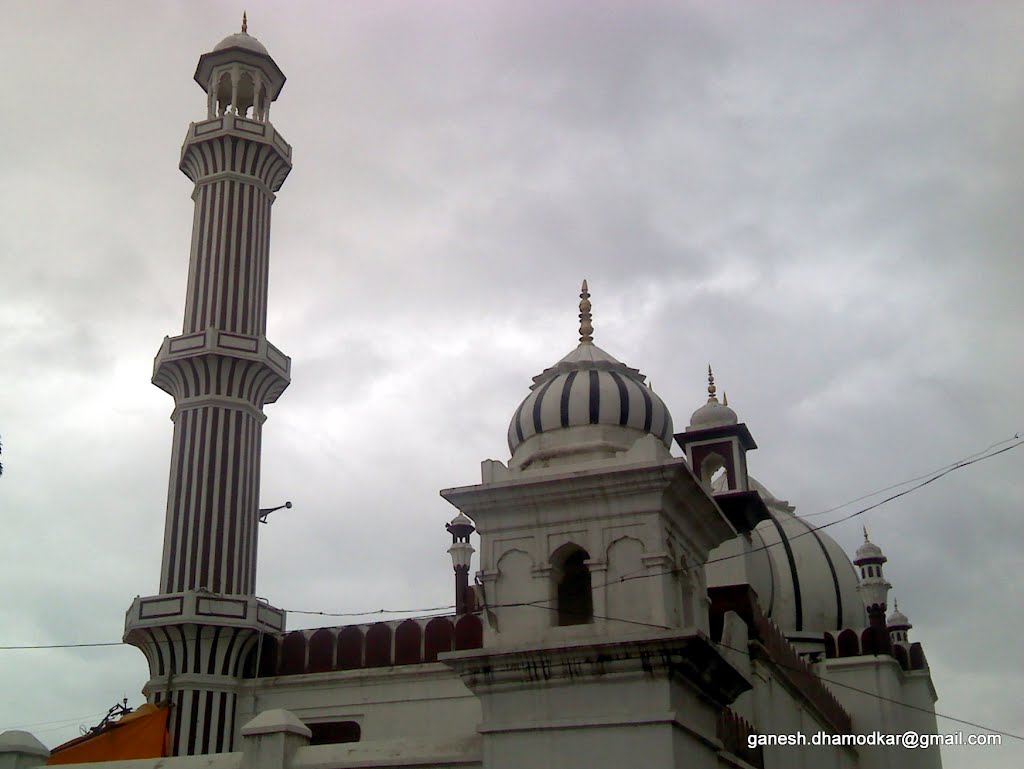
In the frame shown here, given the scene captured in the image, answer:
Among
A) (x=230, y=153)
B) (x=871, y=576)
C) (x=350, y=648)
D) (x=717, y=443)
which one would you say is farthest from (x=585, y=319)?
(x=871, y=576)

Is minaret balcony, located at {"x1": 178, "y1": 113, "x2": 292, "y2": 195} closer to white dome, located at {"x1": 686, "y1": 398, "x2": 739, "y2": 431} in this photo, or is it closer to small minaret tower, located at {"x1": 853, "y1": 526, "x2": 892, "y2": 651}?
→ white dome, located at {"x1": 686, "y1": 398, "x2": 739, "y2": 431}

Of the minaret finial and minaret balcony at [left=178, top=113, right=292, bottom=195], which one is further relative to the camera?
minaret balcony at [left=178, top=113, right=292, bottom=195]

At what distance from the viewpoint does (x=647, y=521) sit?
12.9 m

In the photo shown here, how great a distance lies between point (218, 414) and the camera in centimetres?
2488

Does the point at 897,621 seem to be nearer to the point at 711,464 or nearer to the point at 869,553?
the point at 869,553

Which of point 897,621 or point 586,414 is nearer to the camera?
point 586,414

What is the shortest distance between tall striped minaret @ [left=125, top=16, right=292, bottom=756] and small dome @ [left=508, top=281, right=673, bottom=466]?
1112 cm

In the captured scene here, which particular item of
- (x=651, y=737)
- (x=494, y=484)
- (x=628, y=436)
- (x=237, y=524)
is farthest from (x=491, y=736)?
(x=237, y=524)

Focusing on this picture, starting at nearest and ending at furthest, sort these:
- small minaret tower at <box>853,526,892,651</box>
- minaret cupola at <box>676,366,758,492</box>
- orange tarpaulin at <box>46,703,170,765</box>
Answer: orange tarpaulin at <box>46,703,170,765</box>, minaret cupola at <box>676,366,758,492</box>, small minaret tower at <box>853,526,892,651</box>

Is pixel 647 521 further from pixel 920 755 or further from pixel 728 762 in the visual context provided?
pixel 920 755

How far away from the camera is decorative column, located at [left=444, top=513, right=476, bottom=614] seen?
2896 centimetres

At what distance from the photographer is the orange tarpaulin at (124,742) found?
648 inches

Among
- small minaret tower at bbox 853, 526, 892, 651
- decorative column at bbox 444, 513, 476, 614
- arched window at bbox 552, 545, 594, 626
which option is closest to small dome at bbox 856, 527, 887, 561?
small minaret tower at bbox 853, 526, 892, 651

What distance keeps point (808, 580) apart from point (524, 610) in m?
16.7
